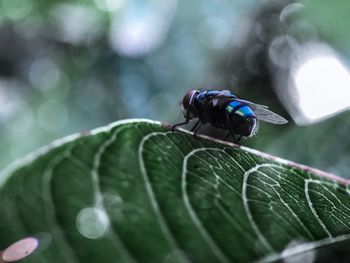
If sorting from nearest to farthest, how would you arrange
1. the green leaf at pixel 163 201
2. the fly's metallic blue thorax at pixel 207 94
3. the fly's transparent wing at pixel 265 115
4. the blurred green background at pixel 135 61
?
1. the green leaf at pixel 163 201
2. the fly's transparent wing at pixel 265 115
3. the fly's metallic blue thorax at pixel 207 94
4. the blurred green background at pixel 135 61

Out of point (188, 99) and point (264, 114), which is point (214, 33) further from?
point (264, 114)

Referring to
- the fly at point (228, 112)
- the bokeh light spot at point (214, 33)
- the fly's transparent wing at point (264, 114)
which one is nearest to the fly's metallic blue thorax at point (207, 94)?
the fly at point (228, 112)

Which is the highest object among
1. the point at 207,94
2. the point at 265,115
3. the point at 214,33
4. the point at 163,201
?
the point at 214,33

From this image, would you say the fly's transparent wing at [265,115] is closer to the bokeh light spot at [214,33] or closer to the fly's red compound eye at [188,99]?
the fly's red compound eye at [188,99]

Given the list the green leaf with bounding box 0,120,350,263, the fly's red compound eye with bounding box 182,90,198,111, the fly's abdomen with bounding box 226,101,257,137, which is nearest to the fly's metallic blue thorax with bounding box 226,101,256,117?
the fly's abdomen with bounding box 226,101,257,137

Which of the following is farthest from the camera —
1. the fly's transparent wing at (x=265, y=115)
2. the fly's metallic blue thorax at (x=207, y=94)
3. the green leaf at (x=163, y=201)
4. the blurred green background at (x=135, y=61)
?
the blurred green background at (x=135, y=61)

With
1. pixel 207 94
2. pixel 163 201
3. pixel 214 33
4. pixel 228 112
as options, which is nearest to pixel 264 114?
pixel 228 112
